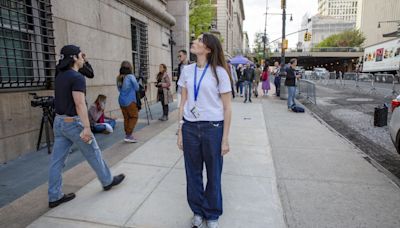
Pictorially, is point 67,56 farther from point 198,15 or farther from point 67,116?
point 198,15

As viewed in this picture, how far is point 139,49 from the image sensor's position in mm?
11703

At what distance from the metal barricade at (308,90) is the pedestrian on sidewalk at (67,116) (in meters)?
12.0

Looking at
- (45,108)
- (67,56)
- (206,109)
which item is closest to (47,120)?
(45,108)

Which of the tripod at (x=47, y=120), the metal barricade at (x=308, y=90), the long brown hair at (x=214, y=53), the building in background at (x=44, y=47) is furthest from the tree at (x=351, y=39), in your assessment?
the long brown hair at (x=214, y=53)

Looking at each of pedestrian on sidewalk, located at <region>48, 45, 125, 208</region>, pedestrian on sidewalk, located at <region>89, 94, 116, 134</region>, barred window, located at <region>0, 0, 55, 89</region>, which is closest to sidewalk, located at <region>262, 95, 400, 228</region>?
pedestrian on sidewalk, located at <region>48, 45, 125, 208</region>

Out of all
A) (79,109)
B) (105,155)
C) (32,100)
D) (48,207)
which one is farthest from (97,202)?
(32,100)

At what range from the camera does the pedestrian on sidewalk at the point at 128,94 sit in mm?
6246

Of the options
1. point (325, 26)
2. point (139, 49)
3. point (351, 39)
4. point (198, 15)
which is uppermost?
point (325, 26)

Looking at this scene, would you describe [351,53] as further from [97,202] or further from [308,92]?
[97,202]

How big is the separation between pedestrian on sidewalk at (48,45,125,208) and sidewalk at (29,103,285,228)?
15.3 inches

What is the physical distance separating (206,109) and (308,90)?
13.0m

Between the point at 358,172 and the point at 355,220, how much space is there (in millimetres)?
1713

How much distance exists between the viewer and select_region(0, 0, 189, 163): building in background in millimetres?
5281

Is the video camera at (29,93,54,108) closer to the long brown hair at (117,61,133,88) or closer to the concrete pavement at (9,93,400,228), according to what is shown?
the long brown hair at (117,61,133,88)
